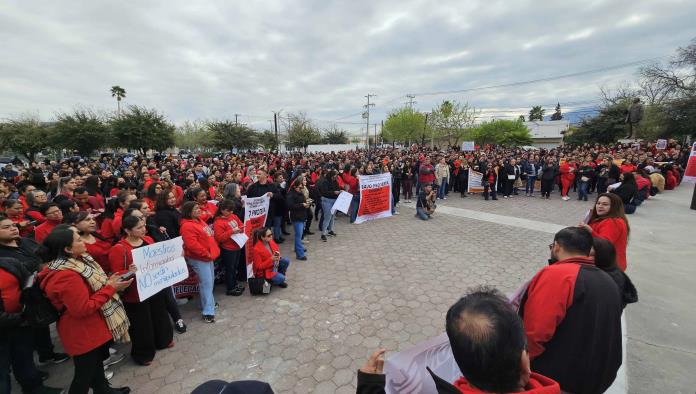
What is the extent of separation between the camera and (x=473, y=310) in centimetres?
121

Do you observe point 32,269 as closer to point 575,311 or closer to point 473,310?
point 473,310

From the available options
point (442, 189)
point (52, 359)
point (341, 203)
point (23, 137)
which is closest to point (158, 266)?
point (52, 359)

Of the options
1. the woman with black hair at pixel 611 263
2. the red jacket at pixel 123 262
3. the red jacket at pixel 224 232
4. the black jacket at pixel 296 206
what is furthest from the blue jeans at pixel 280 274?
the woman with black hair at pixel 611 263

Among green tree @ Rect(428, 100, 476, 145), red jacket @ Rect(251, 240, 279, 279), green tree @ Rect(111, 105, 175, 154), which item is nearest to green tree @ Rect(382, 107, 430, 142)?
green tree @ Rect(428, 100, 476, 145)

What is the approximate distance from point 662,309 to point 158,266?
6.83m

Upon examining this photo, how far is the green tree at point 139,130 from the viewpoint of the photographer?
86.6ft

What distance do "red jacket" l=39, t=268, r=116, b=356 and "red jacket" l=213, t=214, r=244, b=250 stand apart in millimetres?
1987

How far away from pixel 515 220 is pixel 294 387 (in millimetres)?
8962

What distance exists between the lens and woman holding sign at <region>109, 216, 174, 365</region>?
333cm

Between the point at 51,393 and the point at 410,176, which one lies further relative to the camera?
the point at 410,176

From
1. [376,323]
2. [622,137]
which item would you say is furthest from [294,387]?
[622,137]

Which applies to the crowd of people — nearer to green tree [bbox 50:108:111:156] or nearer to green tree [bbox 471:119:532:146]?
green tree [bbox 50:108:111:156]

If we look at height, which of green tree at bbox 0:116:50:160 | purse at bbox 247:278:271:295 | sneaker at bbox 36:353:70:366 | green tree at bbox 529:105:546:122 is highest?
green tree at bbox 529:105:546:122

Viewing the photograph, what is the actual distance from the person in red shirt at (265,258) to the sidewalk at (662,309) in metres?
4.61
